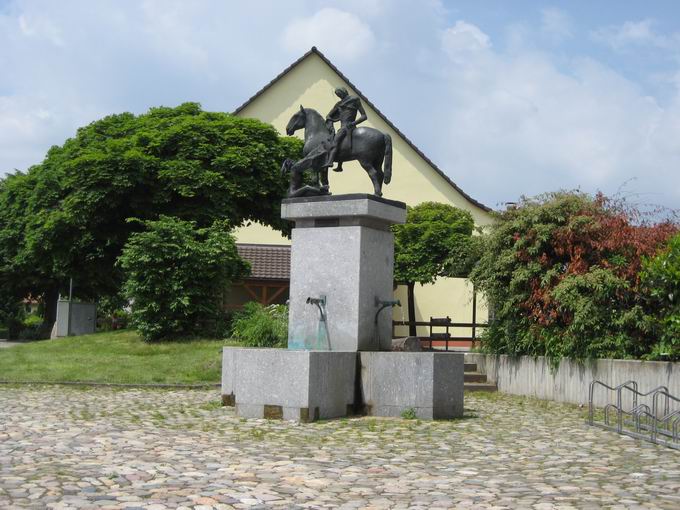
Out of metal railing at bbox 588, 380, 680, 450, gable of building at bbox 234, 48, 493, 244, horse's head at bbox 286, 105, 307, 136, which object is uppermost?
gable of building at bbox 234, 48, 493, 244

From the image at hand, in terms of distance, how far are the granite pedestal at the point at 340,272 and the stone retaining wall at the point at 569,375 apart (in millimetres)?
4280

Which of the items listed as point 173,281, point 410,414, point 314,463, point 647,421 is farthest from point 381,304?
point 173,281

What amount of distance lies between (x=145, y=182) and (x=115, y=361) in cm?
984

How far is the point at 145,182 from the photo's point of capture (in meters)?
30.2

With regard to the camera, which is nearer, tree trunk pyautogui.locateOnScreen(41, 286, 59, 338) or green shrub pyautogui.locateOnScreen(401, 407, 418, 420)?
green shrub pyautogui.locateOnScreen(401, 407, 418, 420)

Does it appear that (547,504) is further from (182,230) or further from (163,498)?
(182,230)

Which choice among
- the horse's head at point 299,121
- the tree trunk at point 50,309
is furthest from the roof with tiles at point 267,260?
the horse's head at point 299,121

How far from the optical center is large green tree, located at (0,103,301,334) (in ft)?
97.8

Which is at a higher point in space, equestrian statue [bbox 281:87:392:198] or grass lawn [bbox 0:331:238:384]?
equestrian statue [bbox 281:87:392:198]

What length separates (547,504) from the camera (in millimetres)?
6816

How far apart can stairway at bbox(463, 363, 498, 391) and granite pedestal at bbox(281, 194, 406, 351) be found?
514cm

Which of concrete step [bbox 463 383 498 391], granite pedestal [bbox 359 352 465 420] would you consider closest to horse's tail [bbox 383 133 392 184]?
granite pedestal [bbox 359 352 465 420]

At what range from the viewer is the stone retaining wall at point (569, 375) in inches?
559

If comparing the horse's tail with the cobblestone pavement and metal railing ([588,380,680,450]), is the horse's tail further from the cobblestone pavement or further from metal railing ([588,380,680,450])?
metal railing ([588,380,680,450])
